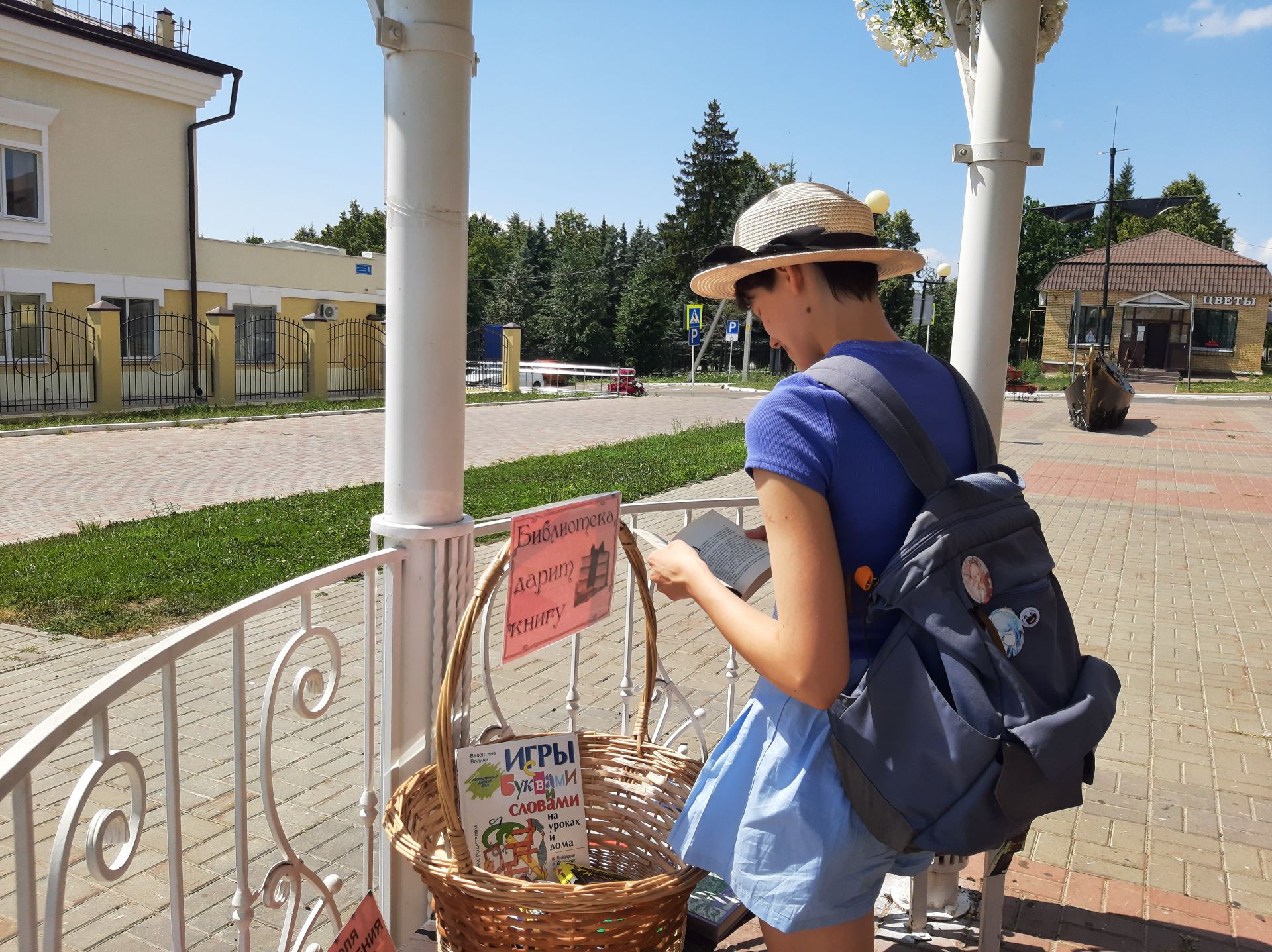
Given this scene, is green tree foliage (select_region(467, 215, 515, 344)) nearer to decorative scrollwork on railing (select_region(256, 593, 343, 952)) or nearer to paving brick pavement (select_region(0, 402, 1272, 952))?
paving brick pavement (select_region(0, 402, 1272, 952))

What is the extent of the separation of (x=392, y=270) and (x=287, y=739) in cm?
308

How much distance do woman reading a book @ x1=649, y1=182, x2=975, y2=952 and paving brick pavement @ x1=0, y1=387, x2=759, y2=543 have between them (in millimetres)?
7559

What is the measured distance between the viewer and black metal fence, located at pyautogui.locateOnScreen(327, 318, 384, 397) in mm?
27125

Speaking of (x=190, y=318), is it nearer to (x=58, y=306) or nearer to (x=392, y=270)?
(x=58, y=306)

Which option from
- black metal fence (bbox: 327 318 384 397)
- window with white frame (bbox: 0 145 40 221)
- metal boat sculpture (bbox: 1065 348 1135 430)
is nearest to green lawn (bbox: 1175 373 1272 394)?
metal boat sculpture (bbox: 1065 348 1135 430)

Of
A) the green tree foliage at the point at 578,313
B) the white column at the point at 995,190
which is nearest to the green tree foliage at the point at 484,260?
the green tree foliage at the point at 578,313

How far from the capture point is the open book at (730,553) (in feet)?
5.71

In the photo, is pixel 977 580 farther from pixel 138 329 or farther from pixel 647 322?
pixel 647 322

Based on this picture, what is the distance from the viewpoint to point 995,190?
9.49 feet

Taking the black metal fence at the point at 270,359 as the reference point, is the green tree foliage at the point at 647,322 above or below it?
above

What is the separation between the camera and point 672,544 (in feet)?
5.77

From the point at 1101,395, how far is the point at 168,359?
2164cm

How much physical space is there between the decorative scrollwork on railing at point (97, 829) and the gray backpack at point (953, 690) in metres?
1.04

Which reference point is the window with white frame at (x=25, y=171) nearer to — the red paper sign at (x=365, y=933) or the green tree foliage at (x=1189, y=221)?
the red paper sign at (x=365, y=933)
